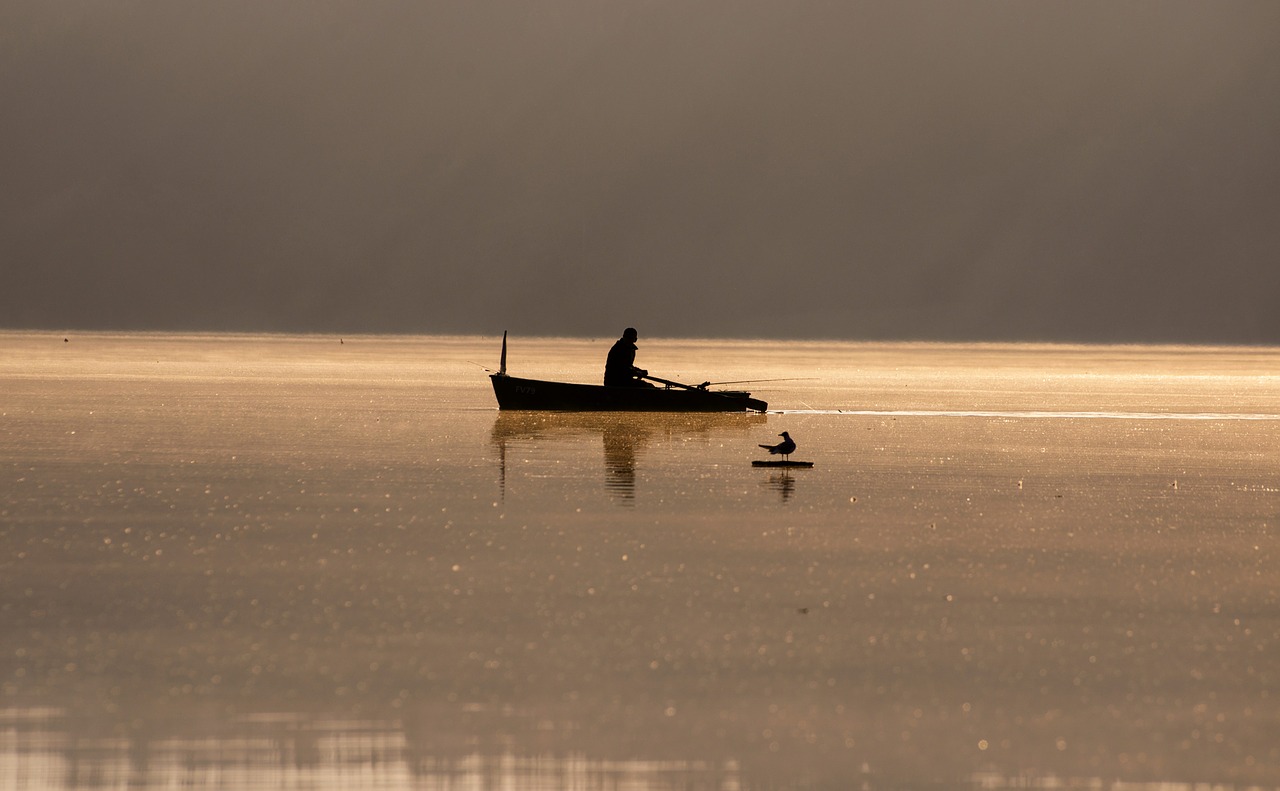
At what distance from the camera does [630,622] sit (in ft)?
44.2

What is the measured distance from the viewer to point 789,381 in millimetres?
82250

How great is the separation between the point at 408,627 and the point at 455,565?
326cm

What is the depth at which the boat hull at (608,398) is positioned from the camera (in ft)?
139

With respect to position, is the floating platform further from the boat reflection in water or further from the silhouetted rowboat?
the silhouetted rowboat

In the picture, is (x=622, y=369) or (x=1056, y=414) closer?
(x=622, y=369)

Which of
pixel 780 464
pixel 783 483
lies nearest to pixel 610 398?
pixel 780 464

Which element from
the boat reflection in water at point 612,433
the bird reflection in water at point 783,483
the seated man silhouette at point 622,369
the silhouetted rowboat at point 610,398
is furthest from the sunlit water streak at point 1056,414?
the bird reflection in water at point 783,483

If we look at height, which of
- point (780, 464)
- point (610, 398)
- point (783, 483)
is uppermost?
point (610, 398)

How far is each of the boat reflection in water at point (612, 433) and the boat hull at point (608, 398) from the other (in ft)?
0.99

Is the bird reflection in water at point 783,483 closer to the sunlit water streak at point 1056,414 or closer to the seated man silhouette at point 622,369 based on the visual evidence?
the seated man silhouette at point 622,369

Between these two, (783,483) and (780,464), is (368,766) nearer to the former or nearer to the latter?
(783,483)

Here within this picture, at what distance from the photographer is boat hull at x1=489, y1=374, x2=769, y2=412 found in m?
42.5

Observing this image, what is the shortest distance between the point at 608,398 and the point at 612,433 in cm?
558

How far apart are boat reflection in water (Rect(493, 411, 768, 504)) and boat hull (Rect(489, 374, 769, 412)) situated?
0.30 m
